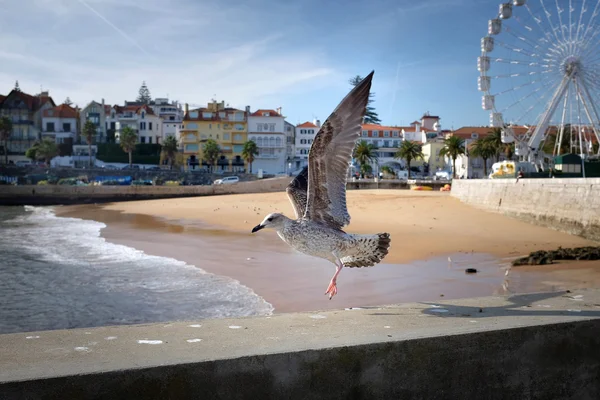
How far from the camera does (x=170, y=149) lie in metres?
79.2

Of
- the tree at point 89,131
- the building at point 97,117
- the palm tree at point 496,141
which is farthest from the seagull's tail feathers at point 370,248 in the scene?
the building at point 97,117

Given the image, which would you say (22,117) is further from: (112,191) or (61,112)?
(112,191)

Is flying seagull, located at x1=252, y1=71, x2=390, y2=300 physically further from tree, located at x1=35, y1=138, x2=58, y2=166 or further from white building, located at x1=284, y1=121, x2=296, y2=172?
tree, located at x1=35, y1=138, x2=58, y2=166

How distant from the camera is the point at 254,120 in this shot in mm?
82125

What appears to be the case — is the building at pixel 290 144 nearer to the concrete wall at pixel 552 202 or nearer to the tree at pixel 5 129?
the tree at pixel 5 129

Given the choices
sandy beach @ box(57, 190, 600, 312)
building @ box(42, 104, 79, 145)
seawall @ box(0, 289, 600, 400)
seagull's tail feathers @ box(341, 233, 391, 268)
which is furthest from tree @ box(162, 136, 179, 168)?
seawall @ box(0, 289, 600, 400)

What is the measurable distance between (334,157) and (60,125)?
89389 millimetres

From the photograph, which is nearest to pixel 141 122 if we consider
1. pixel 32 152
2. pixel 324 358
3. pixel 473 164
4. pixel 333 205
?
pixel 32 152

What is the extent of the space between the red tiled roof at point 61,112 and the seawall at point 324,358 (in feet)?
299

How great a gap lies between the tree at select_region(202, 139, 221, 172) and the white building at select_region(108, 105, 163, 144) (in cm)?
1341

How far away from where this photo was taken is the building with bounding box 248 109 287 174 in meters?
81.5

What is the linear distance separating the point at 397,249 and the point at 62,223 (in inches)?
652

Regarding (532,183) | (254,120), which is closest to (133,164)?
(254,120)

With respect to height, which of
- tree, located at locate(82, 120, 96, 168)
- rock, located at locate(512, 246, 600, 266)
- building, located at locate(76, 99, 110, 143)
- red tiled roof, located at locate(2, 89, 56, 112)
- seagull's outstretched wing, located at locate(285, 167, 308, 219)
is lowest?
rock, located at locate(512, 246, 600, 266)
